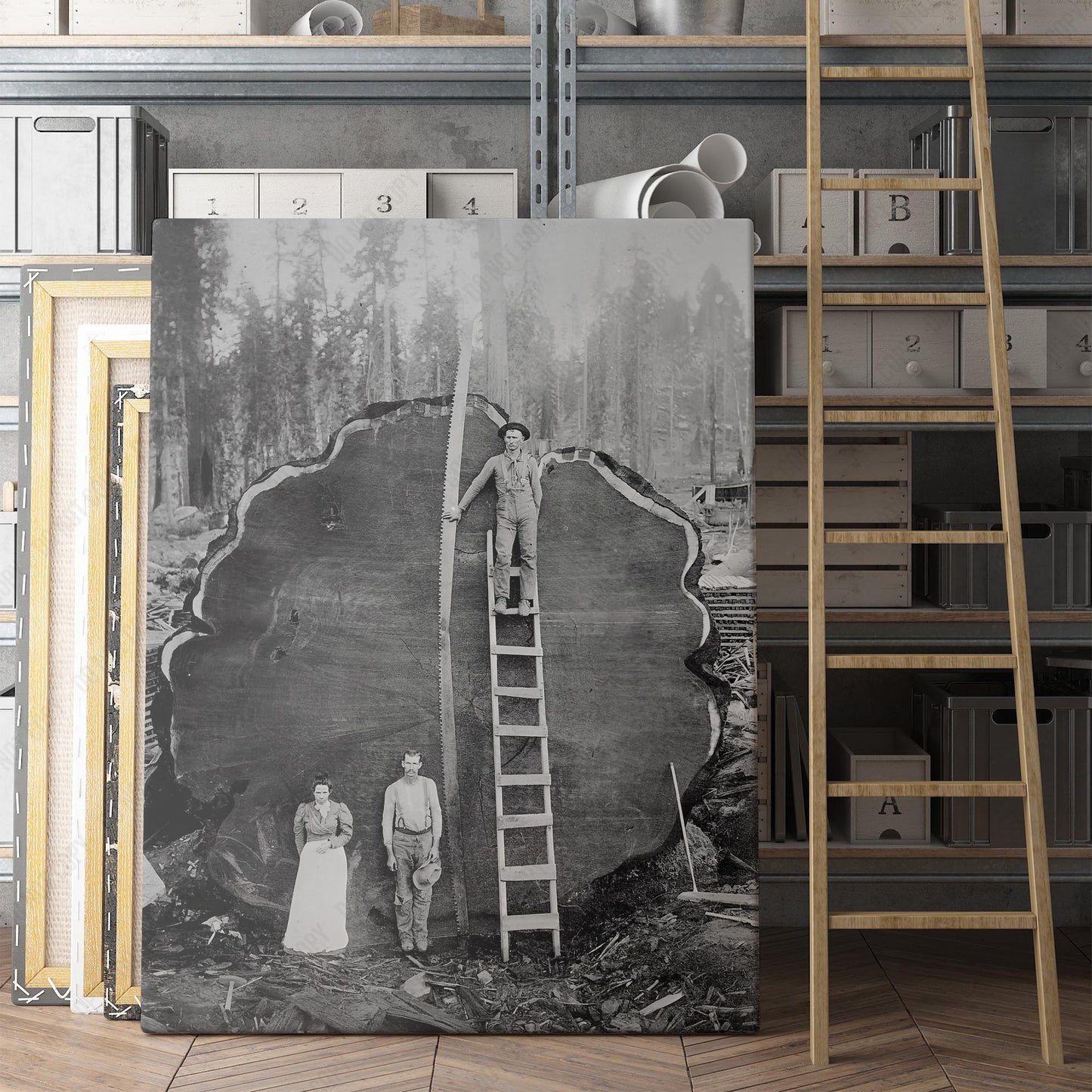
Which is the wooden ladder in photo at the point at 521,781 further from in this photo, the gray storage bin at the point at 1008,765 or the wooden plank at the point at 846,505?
the gray storage bin at the point at 1008,765

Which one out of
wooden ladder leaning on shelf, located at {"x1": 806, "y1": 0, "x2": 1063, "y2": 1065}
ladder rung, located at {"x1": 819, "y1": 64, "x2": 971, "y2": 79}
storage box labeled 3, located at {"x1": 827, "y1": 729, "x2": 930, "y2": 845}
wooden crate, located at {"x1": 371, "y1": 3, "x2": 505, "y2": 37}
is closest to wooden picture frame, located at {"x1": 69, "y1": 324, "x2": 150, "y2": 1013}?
wooden crate, located at {"x1": 371, "y1": 3, "x2": 505, "y2": 37}

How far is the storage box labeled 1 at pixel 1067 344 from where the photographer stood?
2.63 metres

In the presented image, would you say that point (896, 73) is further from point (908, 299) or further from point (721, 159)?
point (908, 299)

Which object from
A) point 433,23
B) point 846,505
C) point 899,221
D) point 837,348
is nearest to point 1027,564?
point 846,505

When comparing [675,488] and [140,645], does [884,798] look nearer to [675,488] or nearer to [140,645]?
[675,488]

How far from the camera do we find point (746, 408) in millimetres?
2197

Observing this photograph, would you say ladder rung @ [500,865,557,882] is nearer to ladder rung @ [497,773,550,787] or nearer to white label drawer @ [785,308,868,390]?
ladder rung @ [497,773,550,787]

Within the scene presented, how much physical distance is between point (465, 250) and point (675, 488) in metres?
0.65

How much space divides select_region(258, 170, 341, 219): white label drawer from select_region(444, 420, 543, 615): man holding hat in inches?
33.9

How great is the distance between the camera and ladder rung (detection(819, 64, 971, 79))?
7.70 ft

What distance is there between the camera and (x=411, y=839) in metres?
2.19

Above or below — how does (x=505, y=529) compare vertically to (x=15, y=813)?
above

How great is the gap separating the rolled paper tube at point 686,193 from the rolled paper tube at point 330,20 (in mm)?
859

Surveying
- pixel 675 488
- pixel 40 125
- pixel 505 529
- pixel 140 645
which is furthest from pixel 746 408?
pixel 40 125
